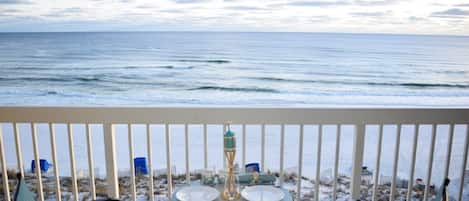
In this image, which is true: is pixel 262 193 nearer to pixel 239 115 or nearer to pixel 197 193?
pixel 197 193

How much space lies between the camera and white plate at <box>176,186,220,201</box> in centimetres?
164

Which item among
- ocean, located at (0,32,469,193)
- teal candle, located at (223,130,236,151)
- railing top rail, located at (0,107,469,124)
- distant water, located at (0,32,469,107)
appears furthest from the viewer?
distant water, located at (0,32,469,107)

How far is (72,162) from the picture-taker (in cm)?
227

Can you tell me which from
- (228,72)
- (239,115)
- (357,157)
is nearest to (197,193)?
(239,115)

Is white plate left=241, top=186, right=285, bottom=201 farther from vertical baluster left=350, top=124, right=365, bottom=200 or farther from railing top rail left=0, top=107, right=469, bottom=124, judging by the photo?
vertical baluster left=350, top=124, right=365, bottom=200

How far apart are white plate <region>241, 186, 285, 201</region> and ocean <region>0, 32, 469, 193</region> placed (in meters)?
4.68

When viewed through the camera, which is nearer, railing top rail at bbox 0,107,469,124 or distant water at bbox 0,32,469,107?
railing top rail at bbox 0,107,469,124

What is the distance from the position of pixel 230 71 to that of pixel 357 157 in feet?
20.8

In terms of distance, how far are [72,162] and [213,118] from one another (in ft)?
3.10

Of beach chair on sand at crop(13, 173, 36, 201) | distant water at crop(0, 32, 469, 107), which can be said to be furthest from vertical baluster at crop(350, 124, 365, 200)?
distant water at crop(0, 32, 469, 107)

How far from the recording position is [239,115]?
2.18 metres

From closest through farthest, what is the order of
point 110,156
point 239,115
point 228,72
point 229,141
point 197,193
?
1. point 229,141
2. point 197,193
3. point 239,115
4. point 110,156
5. point 228,72

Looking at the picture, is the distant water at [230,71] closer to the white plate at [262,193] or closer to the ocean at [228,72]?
the ocean at [228,72]

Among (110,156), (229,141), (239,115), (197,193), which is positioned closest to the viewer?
(229,141)
